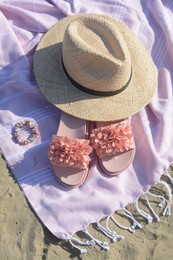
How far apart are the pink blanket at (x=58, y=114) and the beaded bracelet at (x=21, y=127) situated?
0.9 inches

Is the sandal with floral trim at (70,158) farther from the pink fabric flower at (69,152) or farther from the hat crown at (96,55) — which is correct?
the hat crown at (96,55)

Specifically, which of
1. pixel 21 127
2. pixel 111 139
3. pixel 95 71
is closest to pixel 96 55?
pixel 95 71

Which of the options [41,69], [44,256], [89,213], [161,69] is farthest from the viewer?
[161,69]

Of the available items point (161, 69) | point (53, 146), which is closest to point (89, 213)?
point (53, 146)

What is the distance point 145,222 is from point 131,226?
0.07 metres

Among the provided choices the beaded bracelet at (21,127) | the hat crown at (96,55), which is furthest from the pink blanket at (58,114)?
the hat crown at (96,55)

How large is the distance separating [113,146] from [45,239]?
459 millimetres

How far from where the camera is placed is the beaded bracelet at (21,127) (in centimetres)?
206

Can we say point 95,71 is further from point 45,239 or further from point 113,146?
point 45,239

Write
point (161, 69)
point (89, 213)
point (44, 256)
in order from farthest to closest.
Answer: point (161, 69)
point (89, 213)
point (44, 256)

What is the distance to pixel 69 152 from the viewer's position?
194 cm

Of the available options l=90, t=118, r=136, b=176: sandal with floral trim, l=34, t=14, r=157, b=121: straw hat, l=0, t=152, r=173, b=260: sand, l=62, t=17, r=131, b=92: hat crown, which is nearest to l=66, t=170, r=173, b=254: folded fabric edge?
l=0, t=152, r=173, b=260: sand

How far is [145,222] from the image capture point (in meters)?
1.99

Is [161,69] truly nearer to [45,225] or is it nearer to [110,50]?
[110,50]
